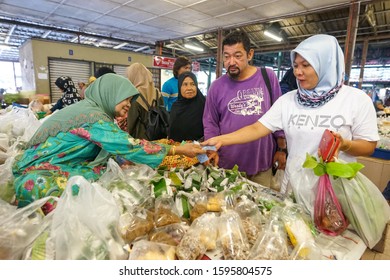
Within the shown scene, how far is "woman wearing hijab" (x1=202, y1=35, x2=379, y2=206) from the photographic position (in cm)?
119

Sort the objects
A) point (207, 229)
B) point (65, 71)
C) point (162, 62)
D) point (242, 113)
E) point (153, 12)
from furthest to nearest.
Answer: point (162, 62) → point (65, 71) → point (153, 12) → point (242, 113) → point (207, 229)

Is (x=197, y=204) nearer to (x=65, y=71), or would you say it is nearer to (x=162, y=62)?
(x=65, y=71)

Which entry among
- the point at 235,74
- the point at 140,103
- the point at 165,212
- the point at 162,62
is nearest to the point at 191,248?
the point at 165,212

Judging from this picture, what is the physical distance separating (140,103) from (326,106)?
1.90m

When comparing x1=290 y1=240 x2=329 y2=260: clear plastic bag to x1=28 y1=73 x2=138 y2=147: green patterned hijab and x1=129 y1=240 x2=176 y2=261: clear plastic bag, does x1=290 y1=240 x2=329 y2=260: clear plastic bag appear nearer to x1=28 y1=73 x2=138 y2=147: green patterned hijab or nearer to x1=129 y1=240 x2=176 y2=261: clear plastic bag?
x1=129 y1=240 x2=176 y2=261: clear plastic bag

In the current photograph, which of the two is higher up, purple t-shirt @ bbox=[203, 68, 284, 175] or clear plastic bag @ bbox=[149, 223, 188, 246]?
purple t-shirt @ bbox=[203, 68, 284, 175]

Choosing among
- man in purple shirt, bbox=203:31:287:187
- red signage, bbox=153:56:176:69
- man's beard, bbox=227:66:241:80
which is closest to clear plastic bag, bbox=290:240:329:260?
man in purple shirt, bbox=203:31:287:187

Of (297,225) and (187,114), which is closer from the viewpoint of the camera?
(297,225)

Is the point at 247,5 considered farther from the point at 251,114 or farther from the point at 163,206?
the point at 163,206

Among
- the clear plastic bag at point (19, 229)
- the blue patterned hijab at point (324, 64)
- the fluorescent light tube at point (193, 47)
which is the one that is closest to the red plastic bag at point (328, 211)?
the blue patterned hijab at point (324, 64)

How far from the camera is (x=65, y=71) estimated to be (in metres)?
7.45

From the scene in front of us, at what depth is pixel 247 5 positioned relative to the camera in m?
5.58
